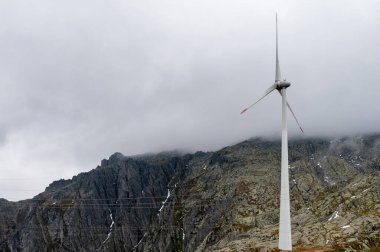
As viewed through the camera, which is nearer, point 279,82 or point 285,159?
point 285,159

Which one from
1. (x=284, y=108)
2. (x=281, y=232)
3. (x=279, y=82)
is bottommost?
(x=281, y=232)

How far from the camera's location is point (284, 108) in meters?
124

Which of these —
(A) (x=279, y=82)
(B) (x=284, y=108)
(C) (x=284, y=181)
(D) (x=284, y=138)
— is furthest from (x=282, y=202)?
(A) (x=279, y=82)

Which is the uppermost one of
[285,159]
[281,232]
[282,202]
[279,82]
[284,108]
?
[279,82]

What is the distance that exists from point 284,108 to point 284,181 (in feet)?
75.7

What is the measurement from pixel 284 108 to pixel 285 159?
1799 centimetres

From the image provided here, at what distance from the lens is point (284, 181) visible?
11056 centimetres

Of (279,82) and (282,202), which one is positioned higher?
(279,82)

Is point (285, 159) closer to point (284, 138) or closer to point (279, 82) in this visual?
point (284, 138)

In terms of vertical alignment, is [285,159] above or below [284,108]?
below

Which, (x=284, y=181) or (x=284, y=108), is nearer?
(x=284, y=181)

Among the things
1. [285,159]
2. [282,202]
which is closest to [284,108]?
[285,159]

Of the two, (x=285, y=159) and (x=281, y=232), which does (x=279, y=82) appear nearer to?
(x=285, y=159)

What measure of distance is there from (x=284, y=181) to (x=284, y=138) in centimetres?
1203
